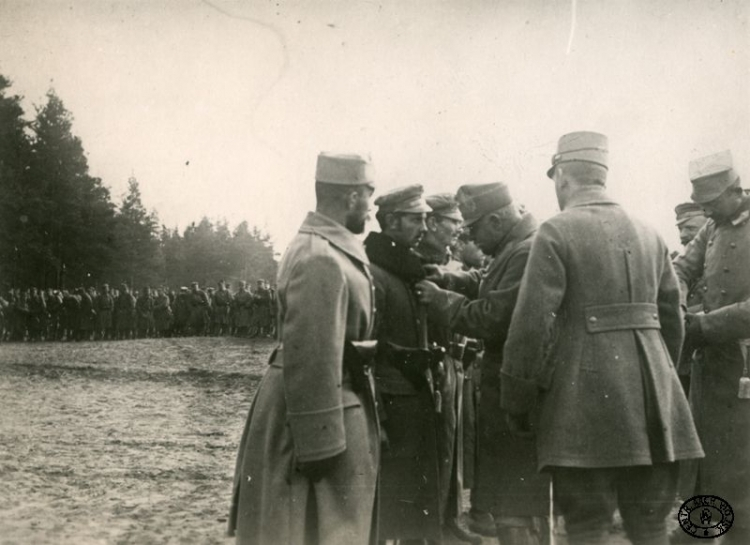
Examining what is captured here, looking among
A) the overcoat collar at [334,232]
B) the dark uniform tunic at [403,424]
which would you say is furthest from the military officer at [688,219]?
the overcoat collar at [334,232]

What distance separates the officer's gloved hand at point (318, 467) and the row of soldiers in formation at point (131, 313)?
84.2ft

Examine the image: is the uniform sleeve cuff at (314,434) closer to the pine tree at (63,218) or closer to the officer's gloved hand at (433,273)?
the officer's gloved hand at (433,273)

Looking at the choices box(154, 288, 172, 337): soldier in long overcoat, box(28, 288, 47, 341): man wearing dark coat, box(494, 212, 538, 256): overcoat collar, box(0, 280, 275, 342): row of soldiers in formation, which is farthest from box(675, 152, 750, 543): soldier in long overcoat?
box(154, 288, 172, 337): soldier in long overcoat

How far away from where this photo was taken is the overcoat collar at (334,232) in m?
3.33

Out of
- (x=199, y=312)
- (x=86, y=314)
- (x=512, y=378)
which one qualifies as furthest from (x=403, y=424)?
(x=199, y=312)

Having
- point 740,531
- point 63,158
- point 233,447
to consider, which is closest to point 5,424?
point 233,447

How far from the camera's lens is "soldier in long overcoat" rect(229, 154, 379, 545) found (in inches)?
119

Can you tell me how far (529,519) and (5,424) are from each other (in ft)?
28.0

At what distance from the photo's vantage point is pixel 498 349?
13.3 feet

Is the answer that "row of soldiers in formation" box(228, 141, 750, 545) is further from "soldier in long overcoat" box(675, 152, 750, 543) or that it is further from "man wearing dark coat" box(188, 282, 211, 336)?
"man wearing dark coat" box(188, 282, 211, 336)

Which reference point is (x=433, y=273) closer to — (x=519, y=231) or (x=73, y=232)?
(x=519, y=231)

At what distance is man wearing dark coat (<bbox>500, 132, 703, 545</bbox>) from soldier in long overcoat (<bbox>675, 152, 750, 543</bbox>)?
4.01 ft

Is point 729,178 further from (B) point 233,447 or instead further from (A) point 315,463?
(B) point 233,447

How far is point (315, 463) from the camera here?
9.98 feet
